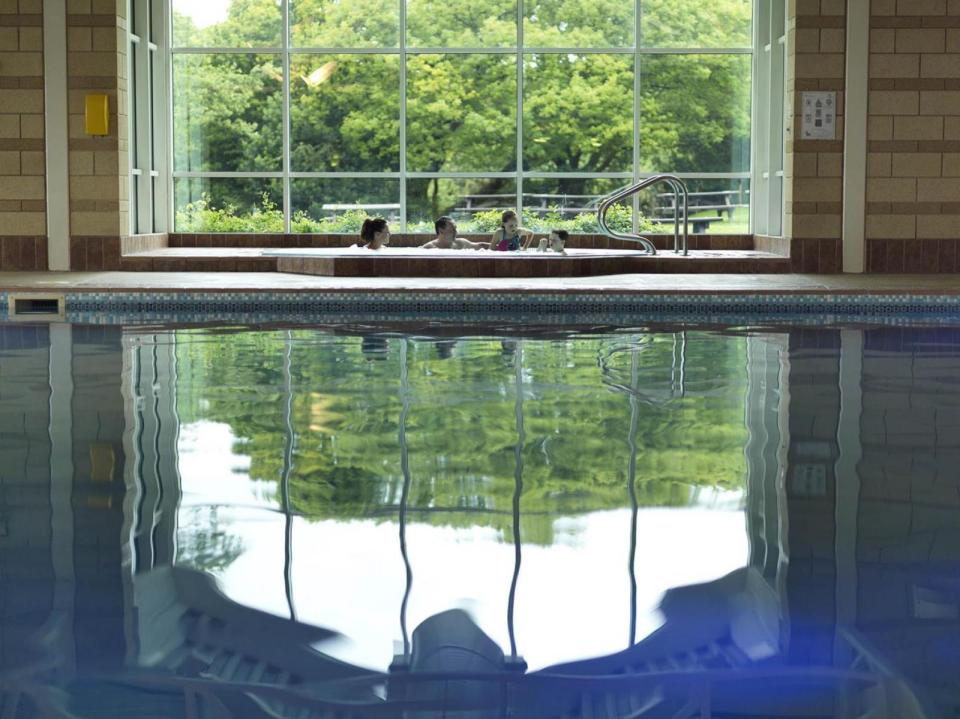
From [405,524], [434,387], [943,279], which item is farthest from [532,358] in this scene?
[943,279]

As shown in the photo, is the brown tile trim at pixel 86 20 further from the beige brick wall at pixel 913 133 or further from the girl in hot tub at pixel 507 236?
the beige brick wall at pixel 913 133

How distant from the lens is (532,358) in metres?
6.79

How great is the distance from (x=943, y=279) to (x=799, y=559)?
8.50 meters

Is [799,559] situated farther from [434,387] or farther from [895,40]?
[895,40]

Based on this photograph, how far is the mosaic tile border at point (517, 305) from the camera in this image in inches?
360

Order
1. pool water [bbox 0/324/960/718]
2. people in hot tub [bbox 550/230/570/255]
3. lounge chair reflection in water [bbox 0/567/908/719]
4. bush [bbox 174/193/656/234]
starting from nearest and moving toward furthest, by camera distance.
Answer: lounge chair reflection in water [bbox 0/567/908/719] → pool water [bbox 0/324/960/718] → people in hot tub [bbox 550/230/570/255] → bush [bbox 174/193/656/234]

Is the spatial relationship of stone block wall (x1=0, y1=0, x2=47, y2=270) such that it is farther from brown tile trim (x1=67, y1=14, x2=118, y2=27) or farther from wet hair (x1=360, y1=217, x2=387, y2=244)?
wet hair (x1=360, y1=217, x2=387, y2=244)

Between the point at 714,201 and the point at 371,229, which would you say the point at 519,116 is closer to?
the point at 714,201

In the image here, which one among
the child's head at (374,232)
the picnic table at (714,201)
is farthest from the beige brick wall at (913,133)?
the child's head at (374,232)

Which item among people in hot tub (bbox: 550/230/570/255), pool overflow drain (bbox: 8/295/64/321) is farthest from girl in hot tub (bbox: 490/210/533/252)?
pool overflow drain (bbox: 8/295/64/321)

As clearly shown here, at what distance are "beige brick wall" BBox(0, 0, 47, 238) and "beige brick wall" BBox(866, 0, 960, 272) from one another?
7.24 metres

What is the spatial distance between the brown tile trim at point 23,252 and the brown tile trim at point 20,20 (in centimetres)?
183

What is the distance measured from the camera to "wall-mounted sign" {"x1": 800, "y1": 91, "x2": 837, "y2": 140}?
Answer: 1195 cm

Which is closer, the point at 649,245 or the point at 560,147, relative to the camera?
the point at 649,245
